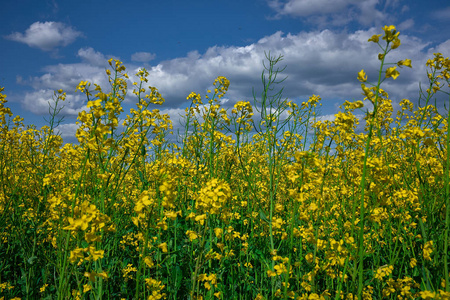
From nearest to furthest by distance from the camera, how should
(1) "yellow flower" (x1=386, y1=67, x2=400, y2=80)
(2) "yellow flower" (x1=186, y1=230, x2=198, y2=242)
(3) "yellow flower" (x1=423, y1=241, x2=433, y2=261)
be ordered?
(1) "yellow flower" (x1=386, y1=67, x2=400, y2=80), (2) "yellow flower" (x1=186, y1=230, x2=198, y2=242), (3) "yellow flower" (x1=423, y1=241, x2=433, y2=261)

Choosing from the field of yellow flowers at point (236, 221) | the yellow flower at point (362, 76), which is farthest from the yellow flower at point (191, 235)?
the yellow flower at point (362, 76)

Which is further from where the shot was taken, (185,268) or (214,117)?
(214,117)

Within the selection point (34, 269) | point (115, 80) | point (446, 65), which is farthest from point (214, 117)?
point (34, 269)

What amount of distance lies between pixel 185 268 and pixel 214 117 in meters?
1.73

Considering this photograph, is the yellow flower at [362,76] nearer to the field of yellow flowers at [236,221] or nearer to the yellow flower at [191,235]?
the field of yellow flowers at [236,221]

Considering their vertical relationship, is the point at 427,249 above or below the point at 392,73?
below

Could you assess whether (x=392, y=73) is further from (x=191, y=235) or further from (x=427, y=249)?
(x=191, y=235)

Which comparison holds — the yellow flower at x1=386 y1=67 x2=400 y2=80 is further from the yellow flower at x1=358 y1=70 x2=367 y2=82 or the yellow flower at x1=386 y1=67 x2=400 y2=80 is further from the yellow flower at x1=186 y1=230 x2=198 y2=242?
the yellow flower at x1=186 y1=230 x2=198 y2=242

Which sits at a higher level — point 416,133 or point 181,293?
point 416,133

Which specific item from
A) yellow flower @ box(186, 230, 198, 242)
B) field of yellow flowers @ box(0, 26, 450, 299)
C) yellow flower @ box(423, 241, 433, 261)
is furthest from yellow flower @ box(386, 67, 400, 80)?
yellow flower @ box(186, 230, 198, 242)

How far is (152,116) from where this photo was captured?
9.97 feet

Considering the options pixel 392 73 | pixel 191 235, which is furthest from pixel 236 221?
pixel 392 73

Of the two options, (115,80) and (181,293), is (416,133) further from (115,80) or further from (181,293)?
(115,80)

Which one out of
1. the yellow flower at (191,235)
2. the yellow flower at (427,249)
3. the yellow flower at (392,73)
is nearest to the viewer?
the yellow flower at (392,73)
